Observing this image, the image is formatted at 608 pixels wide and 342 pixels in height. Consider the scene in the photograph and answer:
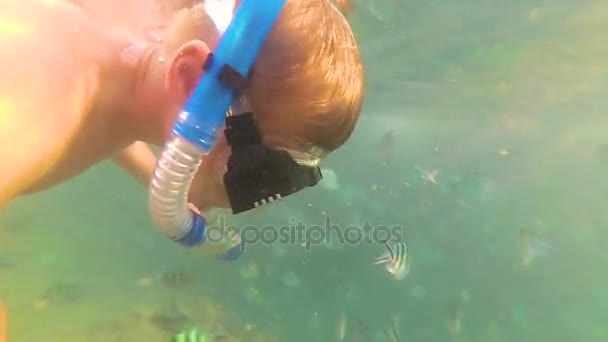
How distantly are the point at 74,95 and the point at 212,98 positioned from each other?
405 millimetres

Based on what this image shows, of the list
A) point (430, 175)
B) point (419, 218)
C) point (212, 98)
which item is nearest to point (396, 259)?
point (212, 98)

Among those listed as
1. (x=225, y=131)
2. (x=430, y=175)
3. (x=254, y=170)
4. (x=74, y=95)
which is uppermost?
(x=74, y=95)

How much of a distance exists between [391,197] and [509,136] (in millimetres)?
1689

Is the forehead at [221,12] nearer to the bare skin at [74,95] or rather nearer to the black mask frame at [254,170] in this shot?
the bare skin at [74,95]

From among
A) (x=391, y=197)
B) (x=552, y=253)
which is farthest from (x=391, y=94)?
(x=552, y=253)

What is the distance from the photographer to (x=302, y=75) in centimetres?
192

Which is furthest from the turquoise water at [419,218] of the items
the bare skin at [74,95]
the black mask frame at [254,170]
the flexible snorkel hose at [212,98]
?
the flexible snorkel hose at [212,98]

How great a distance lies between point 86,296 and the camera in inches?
273

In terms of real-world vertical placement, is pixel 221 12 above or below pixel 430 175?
above

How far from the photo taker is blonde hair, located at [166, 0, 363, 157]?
6.14 feet

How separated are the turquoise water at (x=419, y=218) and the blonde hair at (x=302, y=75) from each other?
114 inches

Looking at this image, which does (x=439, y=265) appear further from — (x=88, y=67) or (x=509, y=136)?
(x=88, y=67)

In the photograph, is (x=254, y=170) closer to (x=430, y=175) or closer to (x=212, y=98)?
(x=212, y=98)

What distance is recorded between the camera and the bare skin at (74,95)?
1.66 metres
